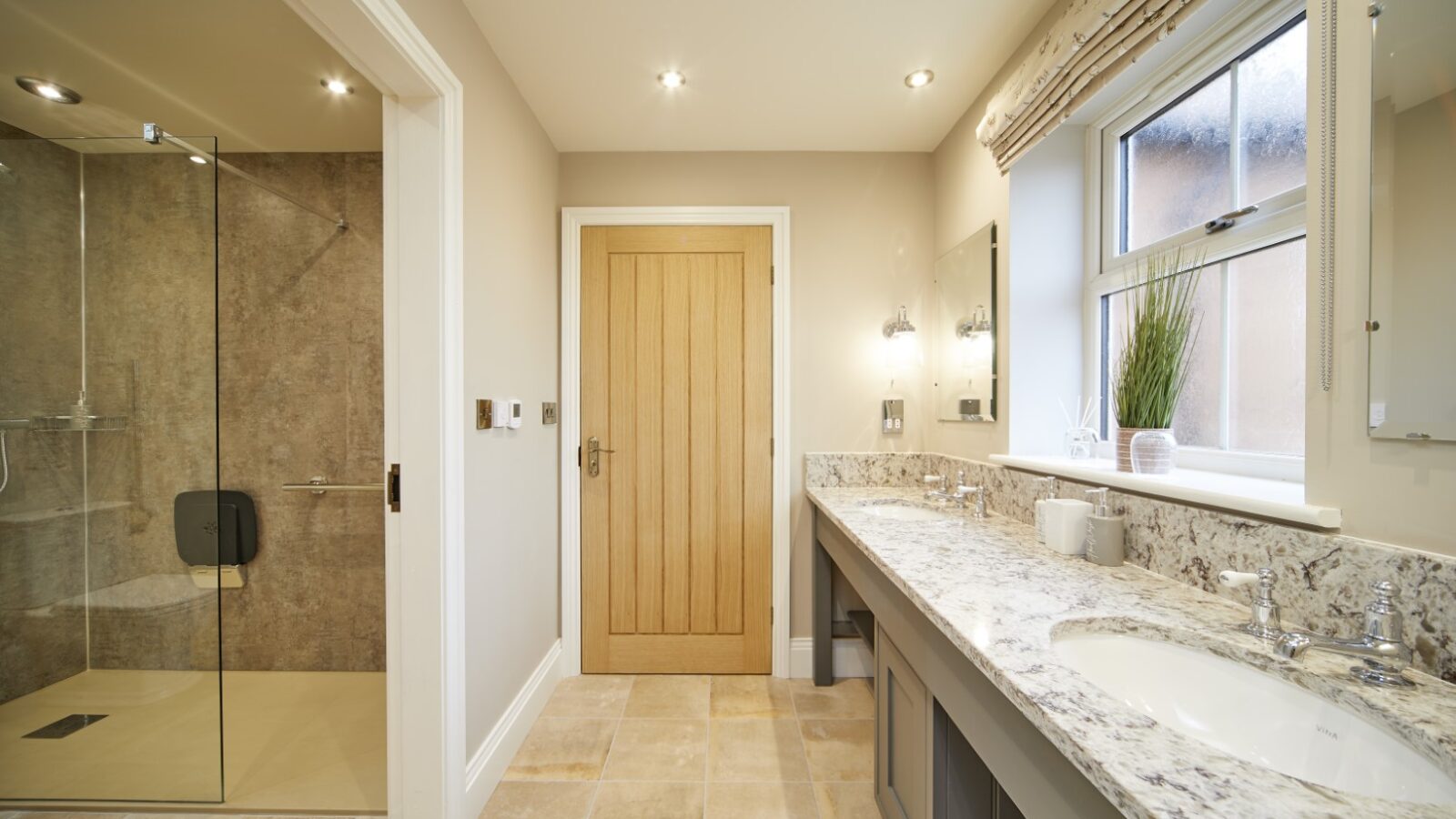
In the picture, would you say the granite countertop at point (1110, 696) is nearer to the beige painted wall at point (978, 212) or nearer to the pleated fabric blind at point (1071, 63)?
the beige painted wall at point (978, 212)

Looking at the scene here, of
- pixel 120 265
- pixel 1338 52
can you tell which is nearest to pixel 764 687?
pixel 1338 52

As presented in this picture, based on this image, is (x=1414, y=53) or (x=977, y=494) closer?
(x=1414, y=53)

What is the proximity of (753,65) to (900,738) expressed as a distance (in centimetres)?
211

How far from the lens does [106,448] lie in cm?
172

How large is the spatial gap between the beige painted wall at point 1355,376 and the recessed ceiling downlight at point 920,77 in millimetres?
1130

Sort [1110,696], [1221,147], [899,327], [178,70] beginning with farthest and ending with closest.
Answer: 1. [899,327]
2. [178,70]
3. [1221,147]
4. [1110,696]

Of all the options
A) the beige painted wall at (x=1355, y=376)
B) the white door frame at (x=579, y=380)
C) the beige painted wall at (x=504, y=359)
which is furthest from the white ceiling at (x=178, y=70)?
the beige painted wall at (x=1355, y=376)

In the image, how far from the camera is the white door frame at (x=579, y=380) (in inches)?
90.4

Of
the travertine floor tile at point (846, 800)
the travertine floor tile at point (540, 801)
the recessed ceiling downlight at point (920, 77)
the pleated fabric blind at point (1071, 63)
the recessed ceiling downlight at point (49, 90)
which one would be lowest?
the travertine floor tile at point (540, 801)

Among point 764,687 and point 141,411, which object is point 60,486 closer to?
point 141,411

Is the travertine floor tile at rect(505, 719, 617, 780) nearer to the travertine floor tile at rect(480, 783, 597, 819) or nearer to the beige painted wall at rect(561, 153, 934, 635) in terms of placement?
the travertine floor tile at rect(480, 783, 597, 819)

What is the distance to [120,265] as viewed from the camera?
170cm

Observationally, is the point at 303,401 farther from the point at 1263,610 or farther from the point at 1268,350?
the point at 1268,350

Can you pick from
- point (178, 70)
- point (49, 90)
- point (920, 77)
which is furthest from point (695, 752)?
point (49, 90)
